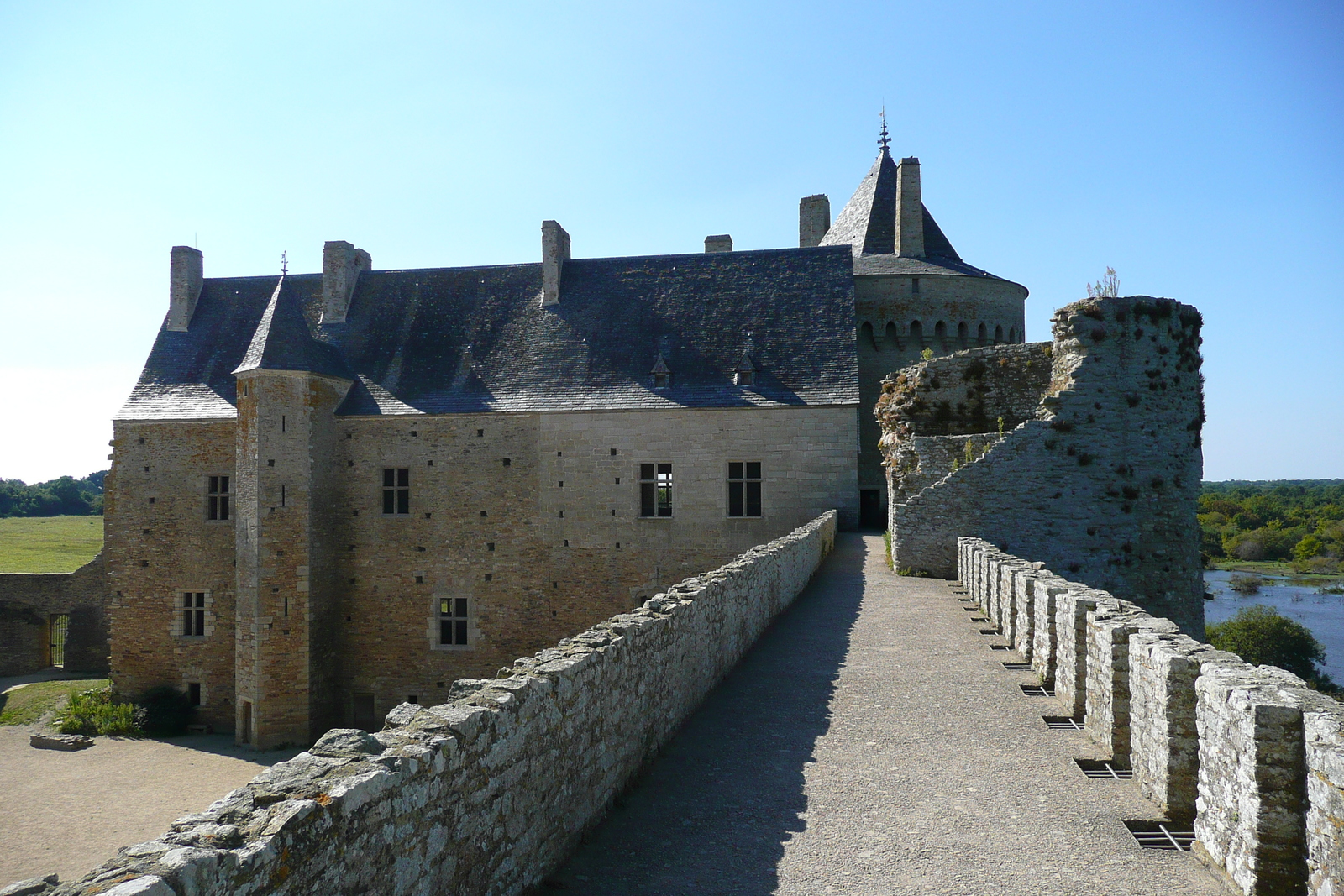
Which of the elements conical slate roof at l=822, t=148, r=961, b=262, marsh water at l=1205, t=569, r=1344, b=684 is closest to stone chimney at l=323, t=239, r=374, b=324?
conical slate roof at l=822, t=148, r=961, b=262

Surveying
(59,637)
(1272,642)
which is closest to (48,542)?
(59,637)

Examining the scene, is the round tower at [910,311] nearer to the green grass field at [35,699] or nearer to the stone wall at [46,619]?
the green grass field at [35,699]

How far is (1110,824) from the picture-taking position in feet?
14.8

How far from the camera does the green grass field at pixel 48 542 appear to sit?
37.6m

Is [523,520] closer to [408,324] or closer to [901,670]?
[408,324]

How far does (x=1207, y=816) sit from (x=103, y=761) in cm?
2128

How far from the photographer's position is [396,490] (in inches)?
878

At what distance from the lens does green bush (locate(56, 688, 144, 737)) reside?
68.4 ft

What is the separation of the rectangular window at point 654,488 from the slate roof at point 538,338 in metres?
1.53

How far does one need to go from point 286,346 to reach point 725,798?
19493 mm

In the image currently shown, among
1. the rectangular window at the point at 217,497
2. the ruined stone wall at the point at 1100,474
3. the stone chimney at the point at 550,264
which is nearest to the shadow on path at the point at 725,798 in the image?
the ruined stone wall at the point at 1100,474

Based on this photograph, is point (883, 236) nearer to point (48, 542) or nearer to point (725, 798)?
point (725, 798)

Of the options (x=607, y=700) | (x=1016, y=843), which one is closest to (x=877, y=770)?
(x=1016, y=843)

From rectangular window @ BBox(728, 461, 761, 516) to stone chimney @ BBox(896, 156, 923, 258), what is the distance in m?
9.32
